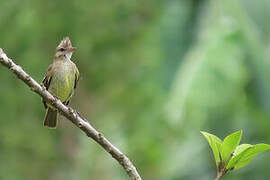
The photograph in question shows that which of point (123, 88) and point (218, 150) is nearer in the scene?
point (218, 150)

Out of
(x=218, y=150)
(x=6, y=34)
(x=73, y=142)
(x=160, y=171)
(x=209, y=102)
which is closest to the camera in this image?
(x=218, y=150)

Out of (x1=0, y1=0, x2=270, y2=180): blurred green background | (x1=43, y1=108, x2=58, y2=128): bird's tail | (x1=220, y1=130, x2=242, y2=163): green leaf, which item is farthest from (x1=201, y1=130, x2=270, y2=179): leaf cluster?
(x1=0, y1=0, x2=270, y2=180): blurred green background

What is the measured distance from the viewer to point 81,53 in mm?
7402

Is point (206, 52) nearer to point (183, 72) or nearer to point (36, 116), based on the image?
point (183, 72)

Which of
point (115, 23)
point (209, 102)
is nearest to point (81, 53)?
point (115, 23)

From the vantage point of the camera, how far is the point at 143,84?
7.64 m

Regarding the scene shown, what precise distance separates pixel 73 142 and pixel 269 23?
4.31 meters

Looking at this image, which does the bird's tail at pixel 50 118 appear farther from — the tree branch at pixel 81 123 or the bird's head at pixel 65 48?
the tree branch at pixel 81 123

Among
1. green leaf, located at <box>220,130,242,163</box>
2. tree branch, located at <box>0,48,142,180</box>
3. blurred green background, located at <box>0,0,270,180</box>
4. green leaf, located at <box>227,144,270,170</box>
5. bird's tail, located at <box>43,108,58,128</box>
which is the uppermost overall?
blurred green background, located at <box>0,0,270,180</box>

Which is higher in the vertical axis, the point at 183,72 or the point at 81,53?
the point at 81,53

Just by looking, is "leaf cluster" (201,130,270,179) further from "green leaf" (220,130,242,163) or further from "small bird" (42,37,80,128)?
"small bird" (42,37,80,128)

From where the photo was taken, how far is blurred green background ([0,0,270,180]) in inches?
197

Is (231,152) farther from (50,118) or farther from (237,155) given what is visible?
(50,118)

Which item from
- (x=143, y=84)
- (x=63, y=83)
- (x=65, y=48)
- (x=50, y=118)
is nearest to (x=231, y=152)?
(x=65, y=48)
